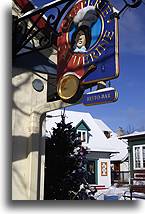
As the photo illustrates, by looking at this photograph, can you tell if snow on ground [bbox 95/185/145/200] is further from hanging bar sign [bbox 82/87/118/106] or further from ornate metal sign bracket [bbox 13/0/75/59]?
ornate metal sign bracket [bbox 13/0/75/59]

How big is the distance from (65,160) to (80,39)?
93 centimetres

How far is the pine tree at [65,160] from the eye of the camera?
2.58m

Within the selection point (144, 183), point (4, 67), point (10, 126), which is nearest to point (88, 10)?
point (4, 67)

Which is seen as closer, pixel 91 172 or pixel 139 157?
pixel 139 157

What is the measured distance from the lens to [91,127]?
8.21 ft

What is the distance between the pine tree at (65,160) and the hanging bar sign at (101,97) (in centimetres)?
64

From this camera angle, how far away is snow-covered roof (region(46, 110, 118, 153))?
2.43 meters

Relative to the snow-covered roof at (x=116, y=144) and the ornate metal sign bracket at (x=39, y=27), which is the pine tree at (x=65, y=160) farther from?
the ornate metal sign bracket at (x=39, y=27)

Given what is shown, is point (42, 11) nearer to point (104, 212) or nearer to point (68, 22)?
point (68, 22)

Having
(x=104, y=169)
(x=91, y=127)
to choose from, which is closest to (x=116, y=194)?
(x=104, y=169)

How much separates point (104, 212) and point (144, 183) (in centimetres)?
31

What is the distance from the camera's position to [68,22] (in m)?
2.27

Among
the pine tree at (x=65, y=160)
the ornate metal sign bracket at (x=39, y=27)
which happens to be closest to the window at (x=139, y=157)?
the pine tree at (x=65, y=160)

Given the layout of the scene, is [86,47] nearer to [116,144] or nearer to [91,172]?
[116,144]
